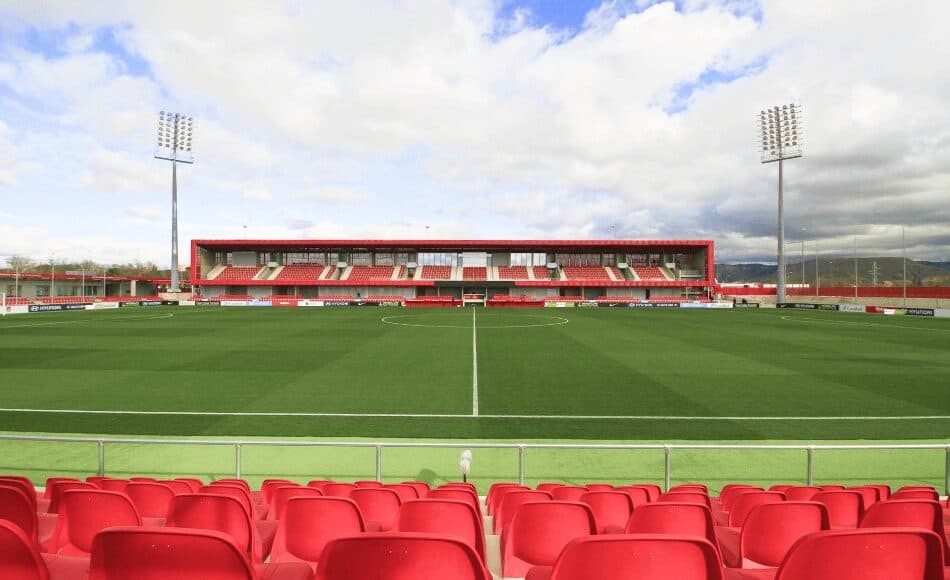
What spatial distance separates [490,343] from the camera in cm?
3350

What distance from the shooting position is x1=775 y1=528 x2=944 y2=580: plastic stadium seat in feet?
7.63

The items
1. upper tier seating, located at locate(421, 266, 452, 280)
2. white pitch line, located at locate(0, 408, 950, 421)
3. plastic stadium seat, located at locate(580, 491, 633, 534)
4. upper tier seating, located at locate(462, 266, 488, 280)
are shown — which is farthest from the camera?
upper tier seating, located at locate(421, 266, 452, 280)

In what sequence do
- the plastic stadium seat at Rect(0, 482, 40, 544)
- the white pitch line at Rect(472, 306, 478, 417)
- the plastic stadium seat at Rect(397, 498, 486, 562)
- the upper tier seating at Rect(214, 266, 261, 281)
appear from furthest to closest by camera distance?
the upper tier seating at Rect(214, 266, 261, 281)
the white pitch line at Rect(472, 306, 478, 417)
the plastic stadium seat at Rect(0, 482, 40, 544)
the plastic stadium seat at Rect(397, 498, 486, 562)

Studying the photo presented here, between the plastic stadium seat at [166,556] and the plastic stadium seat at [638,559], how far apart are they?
1.36 meters

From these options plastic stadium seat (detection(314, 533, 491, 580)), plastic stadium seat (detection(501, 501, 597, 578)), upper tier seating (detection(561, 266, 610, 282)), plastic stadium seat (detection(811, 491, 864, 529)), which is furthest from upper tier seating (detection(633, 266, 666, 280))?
plastic stadium seat (detection(314, 533, 491, 580))

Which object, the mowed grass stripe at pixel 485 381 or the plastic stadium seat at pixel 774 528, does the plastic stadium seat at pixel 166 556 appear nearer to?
the plastic stadium seat at pixel 774 528

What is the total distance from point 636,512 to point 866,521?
6.50 feet

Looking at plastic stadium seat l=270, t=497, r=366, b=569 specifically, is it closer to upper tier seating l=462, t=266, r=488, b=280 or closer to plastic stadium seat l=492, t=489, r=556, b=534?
plastic stadium seat l=492, t=489, r=556, b=534

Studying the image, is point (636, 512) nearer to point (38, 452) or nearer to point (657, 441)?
point (657, 441)

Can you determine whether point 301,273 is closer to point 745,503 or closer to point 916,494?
point 745,503

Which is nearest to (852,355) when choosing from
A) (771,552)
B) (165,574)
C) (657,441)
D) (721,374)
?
(721,374)

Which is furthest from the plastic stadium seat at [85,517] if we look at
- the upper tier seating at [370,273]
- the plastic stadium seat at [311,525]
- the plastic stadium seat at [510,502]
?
the upper tier seating at [370,273]

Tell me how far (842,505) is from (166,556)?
6.34m

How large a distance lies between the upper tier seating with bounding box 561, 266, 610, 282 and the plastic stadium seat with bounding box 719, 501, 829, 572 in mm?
91438
